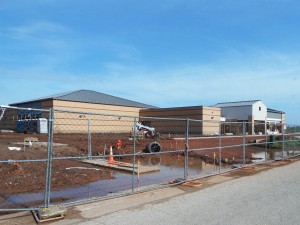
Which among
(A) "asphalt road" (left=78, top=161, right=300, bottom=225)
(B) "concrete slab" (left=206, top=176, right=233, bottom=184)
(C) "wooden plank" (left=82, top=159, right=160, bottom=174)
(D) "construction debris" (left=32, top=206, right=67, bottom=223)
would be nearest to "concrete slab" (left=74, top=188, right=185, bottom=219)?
(A) "asphalt road" (left=78, top=161, right=300, bottom=225)

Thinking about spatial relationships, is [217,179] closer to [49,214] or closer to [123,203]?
[123,203]

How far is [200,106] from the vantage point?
5428 cm

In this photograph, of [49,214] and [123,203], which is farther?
[123,203]

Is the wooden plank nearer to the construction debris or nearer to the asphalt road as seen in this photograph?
the asphalt road

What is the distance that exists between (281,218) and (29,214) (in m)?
4.85

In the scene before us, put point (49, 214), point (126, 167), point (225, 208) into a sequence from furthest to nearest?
point (126, 167)
point (225, 208)
point (49, 214)

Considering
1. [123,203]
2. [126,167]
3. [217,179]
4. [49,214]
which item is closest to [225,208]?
[123,203]

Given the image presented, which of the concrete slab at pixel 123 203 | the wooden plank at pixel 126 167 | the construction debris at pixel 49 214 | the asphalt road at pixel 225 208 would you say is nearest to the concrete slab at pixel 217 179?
the asphalt road at pixel 225 208

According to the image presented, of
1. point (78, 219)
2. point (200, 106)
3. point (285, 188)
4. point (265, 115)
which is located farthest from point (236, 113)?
point (78, 219)

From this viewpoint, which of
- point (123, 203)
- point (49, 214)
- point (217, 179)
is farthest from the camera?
point (217, 179)

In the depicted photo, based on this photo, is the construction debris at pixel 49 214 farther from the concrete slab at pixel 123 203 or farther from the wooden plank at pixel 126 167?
the wooden plank at pixel 126 167

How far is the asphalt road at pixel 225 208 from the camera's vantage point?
6.47m

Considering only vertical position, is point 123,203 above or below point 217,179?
below

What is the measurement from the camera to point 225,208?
7.42 meters
